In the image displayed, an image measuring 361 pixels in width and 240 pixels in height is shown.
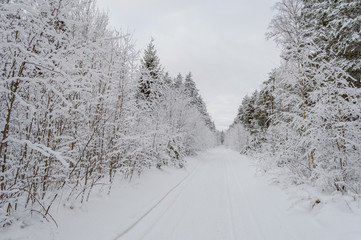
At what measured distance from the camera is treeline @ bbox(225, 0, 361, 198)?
4994 millimetres

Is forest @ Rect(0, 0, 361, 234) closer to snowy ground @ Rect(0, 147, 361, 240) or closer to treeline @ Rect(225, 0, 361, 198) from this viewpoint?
treeline @ Rect(225, 0, 361, 198)

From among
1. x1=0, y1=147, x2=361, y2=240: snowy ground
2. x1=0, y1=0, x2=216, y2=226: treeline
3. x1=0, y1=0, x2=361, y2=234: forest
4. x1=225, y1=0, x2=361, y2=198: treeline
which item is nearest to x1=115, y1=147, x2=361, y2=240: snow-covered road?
x1=0, y1=147, x2=361, y2=240: snowy ground

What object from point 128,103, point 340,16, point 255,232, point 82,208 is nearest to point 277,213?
point 255,232

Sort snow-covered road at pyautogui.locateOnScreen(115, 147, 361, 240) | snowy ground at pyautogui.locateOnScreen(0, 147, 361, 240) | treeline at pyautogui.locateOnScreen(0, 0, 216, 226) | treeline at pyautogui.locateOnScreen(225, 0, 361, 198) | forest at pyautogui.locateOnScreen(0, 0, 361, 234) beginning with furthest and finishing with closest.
Answer: treeline at pyautogui.locateOnScreen(225, 0, 361, 198), snow-covered road at pyautogui.locateOnScreen(115, 147, 361, 240), snowy ground at pyautogui.locateOnScreen(0, 147, 361, 240), forest at pyautogui.locateOnScreen(0, 0, 361, 234), treeline at pyautogui.locateOnScreen(0, 0, 216, 226)

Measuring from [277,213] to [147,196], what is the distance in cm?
446

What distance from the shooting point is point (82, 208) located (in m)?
4.58

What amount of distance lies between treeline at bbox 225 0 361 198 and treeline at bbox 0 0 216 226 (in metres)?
5.63

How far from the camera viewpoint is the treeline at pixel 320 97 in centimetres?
499

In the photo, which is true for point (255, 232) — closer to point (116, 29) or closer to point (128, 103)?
point (128, 103)

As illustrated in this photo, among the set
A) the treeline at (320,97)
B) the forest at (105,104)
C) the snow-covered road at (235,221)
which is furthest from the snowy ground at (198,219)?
the treeline at (320,97)

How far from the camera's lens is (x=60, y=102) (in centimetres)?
379

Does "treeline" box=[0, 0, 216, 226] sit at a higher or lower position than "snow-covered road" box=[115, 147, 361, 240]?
higher

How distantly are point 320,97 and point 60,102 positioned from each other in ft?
26.5

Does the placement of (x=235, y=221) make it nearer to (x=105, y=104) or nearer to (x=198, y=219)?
(x=198, y=219)
